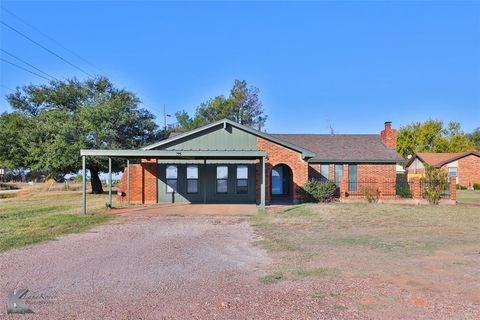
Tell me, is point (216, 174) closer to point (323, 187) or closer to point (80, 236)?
point (323, 187)

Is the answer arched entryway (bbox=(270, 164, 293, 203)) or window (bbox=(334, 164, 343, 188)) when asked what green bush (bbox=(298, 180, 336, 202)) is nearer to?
window (bbox=(334, 164, 343, 188))

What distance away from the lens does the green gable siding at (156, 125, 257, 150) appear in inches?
816

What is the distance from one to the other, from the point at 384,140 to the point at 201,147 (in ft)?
43.5

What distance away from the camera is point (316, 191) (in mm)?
21094

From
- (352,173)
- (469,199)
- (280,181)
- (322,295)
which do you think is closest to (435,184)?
(352,173)

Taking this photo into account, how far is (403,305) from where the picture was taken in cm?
527

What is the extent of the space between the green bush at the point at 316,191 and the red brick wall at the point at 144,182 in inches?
293

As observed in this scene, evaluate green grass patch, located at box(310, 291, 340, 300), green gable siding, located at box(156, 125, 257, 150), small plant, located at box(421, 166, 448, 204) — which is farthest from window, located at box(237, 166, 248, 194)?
green grass patch, located at box(310, 291, 340, 300)

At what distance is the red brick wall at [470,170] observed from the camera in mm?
42750

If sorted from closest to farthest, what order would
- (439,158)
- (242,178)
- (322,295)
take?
1. (322,295)
2. (242,178)
3. (439,158)

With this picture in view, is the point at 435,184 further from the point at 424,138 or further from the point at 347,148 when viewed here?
the point at 424,138

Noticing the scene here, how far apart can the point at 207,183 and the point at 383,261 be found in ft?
47.7

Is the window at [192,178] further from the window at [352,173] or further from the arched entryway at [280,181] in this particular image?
the window at [352,173]

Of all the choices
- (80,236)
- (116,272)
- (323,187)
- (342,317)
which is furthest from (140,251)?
(323,187)
